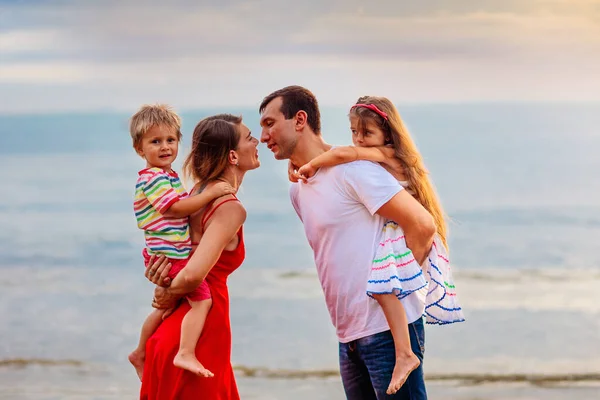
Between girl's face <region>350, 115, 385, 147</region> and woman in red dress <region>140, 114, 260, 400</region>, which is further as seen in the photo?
girl's face <region>350, 115, 385, 147</region>

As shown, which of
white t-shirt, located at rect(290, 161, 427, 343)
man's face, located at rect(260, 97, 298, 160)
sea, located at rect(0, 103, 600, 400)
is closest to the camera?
white t-shirt, located at rect(290, 161, 427, 343)

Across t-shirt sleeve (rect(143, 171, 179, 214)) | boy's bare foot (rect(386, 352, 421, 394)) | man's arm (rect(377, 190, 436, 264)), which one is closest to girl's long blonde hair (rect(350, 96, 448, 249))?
man's arm (rect(377, 190, 436, 264))

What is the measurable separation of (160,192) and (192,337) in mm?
578

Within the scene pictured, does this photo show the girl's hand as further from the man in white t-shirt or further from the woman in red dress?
the woman in red dress

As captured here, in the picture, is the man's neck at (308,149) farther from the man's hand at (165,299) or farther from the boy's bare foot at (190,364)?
the boy's bare foot at (190,364)

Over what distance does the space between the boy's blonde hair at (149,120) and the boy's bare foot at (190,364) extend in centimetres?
86

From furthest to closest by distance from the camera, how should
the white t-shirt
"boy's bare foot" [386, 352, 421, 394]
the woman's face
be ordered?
the woman's face, the white t-shirt, "boy's bare foot" [386, 352, 421, 394]

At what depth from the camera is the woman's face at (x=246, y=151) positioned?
3619 millimetres

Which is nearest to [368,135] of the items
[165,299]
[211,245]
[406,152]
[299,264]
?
[406,152]

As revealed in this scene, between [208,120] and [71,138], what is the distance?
23346 millimetres

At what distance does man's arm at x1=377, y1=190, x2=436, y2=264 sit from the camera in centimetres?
344

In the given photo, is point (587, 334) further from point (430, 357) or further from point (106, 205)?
point (106, 205)

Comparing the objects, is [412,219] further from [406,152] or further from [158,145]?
[158,145]

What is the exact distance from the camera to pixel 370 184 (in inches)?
136
